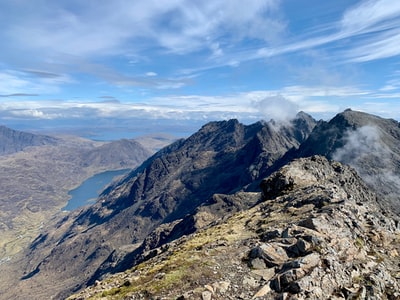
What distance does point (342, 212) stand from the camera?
47.5m

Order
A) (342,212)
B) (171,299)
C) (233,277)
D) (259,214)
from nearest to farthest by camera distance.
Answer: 1. (171,299)
2. (233,277)
3. (342,212)
4. (259,214)

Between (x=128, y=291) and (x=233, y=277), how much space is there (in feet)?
37.1

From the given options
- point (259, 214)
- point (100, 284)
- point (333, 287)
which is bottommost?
point (100, 284)

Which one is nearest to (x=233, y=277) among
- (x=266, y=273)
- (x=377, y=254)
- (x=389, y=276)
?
(x=266, y=273)

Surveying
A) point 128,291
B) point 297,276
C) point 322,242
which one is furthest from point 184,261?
point 322,242

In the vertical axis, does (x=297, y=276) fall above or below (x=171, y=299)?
above

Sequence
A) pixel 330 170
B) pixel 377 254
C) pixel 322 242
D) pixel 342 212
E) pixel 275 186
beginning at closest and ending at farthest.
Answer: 1. pixel 322 242
2. pixel 377 254
3. pixel 342 212
4. pixel 275 186
5. pixel 330 170

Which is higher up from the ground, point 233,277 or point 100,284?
point 233,277

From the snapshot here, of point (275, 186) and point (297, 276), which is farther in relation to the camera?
point (275, 186)

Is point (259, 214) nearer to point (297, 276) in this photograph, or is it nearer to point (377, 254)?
point (377, 254)

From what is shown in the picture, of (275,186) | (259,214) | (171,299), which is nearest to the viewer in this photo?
(171,299)

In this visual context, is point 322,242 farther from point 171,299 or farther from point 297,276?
point 171,299

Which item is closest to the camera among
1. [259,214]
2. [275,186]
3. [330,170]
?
[259,214]

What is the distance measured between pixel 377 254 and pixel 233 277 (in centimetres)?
2054
